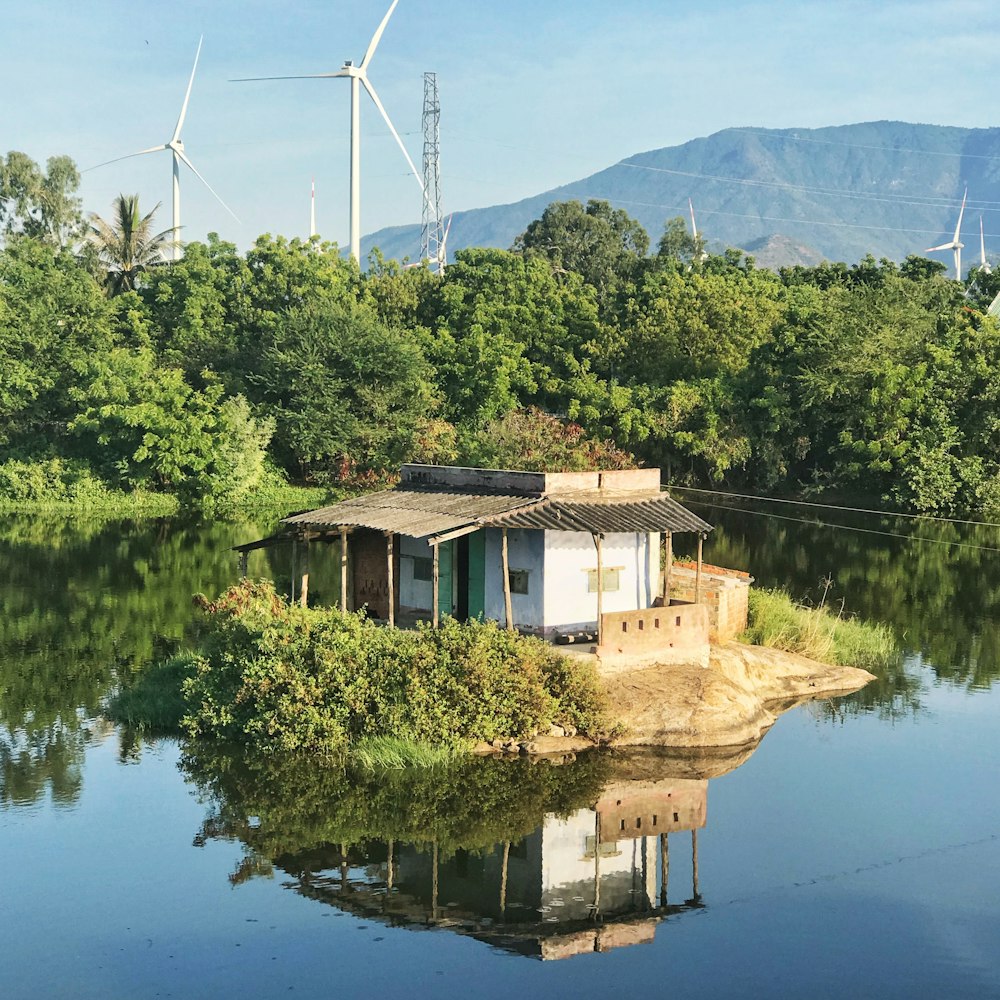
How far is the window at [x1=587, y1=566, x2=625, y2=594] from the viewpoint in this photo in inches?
977

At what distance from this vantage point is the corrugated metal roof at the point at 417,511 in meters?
23.5

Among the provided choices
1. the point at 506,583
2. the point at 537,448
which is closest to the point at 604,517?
the point at 506,583

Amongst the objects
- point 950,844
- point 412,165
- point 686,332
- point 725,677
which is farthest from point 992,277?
point 950,844

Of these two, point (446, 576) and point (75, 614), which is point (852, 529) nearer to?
point (446, 576)

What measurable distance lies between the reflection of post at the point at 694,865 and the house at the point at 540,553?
4.95 metres

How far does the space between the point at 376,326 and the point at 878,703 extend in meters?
35.2

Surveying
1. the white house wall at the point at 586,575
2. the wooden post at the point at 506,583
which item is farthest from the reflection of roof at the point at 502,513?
the white house wall at the point at 586,575

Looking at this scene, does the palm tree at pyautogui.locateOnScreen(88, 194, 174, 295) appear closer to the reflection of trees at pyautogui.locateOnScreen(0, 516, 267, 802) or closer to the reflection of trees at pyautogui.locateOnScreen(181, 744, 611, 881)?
the reflection of trees at pyautogui.locateOnScreen(0, 516, 267, 802)

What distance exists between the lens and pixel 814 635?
28281mm

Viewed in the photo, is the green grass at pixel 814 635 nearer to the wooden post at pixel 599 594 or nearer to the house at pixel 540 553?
the house at pixel 540 553

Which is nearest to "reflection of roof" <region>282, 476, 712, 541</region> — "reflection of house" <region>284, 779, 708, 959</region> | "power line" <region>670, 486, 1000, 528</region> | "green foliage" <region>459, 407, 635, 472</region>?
"reflection of house" <region>284, 779, 708, 959</region>

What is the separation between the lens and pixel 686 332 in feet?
191

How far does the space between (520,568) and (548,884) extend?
27.6 ft

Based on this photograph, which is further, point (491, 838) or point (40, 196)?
point (40, 196)
